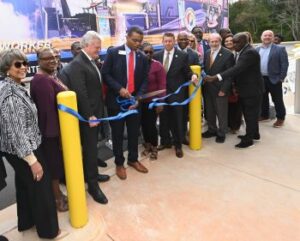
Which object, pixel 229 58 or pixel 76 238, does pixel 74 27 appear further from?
pixel 76 238

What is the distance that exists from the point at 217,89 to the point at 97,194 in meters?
2.40

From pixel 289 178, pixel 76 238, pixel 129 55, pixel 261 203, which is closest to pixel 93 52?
pixel 129 55

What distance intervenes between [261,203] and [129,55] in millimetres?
2029

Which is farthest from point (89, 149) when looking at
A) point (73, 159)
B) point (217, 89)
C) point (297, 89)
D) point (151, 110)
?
point (297, 89)

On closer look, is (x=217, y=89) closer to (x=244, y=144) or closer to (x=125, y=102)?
(x=244, y=144)

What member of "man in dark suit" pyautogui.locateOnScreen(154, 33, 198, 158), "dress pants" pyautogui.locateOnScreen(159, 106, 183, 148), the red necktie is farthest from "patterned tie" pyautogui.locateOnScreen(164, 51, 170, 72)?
the red necktie

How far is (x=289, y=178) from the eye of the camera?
11.6 ft

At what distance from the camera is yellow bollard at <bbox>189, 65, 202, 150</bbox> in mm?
4266

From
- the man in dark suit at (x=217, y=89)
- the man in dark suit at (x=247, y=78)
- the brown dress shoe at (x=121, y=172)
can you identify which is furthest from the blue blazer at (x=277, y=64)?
the brown dress shoe at (x=121, y=172)

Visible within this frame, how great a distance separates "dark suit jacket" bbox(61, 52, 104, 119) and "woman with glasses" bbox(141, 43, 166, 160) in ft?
3.31

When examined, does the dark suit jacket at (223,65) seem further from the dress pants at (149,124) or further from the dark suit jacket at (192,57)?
the dress pants at (149,124)

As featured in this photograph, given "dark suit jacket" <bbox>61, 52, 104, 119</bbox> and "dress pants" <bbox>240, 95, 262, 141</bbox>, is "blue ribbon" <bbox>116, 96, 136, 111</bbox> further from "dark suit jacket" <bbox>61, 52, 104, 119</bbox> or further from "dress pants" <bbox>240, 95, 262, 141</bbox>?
"dress pants" <bbox>240, 95, 262, 141</bbox>

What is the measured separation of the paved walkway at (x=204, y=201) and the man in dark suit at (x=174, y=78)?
1.11 ft

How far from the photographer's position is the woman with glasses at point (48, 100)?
8.41ft
